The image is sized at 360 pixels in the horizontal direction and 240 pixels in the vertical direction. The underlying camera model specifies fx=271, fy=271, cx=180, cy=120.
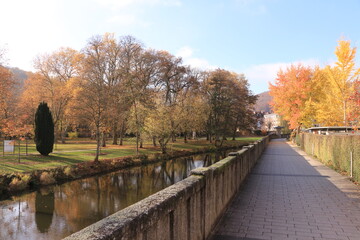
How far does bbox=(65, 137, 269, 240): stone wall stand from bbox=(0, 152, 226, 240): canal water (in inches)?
252

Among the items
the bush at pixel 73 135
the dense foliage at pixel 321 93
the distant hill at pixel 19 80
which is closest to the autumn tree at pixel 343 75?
the dense foliage at pixel 321 93

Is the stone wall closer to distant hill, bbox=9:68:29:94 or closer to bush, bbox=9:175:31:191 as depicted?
bush, bbox=9:175:31:191

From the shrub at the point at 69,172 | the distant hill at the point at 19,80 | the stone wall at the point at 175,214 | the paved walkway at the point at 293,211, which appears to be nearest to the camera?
the stone wall at the point at 175,214

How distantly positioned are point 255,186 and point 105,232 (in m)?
8.98

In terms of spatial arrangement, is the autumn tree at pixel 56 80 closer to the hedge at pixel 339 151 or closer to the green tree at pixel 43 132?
the green tree at pixel 43 132

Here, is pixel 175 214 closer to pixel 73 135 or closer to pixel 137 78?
pixel 137 78

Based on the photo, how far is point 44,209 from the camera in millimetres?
12477

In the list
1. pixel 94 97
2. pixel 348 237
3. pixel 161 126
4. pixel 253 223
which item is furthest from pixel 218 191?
pixel 161 126

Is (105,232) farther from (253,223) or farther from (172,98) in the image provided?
(172,98)

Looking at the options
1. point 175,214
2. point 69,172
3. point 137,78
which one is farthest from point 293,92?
point 175,214

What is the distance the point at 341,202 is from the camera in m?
7.97

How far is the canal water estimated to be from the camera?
10098 millimetres

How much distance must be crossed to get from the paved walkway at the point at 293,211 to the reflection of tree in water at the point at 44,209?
297 inches

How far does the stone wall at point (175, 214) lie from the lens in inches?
94.0
